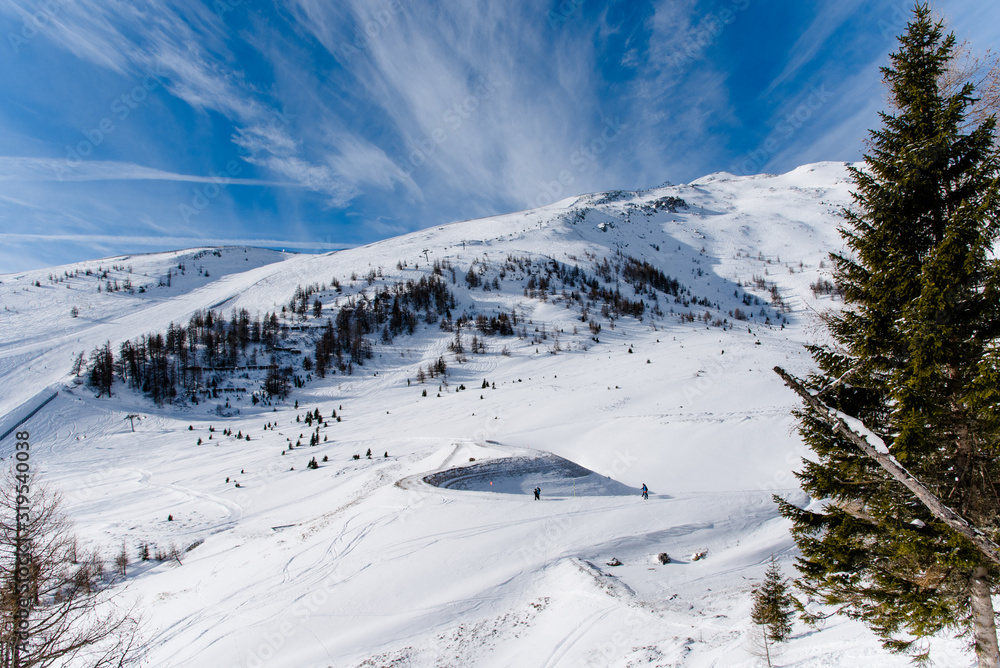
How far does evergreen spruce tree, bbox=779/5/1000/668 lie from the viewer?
19.4ft

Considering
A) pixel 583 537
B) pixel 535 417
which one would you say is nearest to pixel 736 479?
pixel 583 537

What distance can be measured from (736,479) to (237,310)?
99.7 metres

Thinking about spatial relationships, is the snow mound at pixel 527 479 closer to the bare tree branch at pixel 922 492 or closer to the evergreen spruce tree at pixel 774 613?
the evergreen spruce tree at pixel 774 613

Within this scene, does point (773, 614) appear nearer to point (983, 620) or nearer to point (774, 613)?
point (774, 613)

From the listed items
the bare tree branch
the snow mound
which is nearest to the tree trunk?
the bare tree branch

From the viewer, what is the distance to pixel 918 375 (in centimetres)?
600

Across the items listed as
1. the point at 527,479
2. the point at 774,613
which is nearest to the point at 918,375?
the point at 774,613

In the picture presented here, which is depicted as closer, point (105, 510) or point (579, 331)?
point (105, 510)

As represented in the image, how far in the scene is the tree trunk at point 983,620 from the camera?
5914mm

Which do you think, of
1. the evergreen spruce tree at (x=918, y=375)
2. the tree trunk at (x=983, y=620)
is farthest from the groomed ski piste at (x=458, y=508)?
the tree trunk at (x=983, y=620)

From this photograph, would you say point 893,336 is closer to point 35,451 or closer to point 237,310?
point 35,451

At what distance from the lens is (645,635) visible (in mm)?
12219

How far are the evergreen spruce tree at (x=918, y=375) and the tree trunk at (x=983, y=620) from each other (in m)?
0.02

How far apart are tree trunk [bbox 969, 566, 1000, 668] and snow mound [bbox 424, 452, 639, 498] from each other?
715 inches
